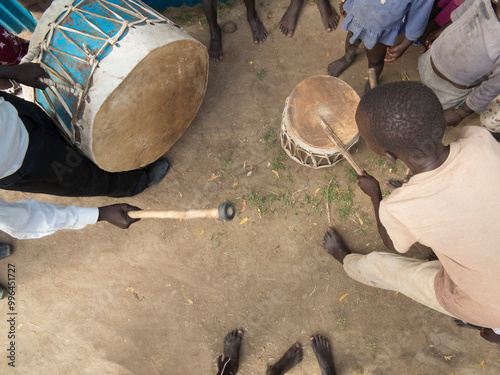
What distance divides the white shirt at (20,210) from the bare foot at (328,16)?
112 inches

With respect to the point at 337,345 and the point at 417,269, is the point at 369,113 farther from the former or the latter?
the point at 337,345

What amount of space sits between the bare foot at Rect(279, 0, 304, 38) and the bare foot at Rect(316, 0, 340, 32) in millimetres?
214

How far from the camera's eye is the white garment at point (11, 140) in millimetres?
1746

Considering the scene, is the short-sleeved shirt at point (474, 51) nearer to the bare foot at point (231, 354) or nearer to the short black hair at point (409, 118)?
the short black hair at point (409, 118)

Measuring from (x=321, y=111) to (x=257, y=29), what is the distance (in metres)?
1.55

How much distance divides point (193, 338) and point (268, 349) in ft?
2.25

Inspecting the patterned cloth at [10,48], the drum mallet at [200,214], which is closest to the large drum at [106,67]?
the drum mallet at [200,214]

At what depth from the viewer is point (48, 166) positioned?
6.78ft

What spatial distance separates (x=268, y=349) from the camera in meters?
2.88

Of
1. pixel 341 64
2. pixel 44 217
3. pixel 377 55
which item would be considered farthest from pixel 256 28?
pixel 44 217

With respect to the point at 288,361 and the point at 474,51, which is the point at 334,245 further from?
the point at 474,51

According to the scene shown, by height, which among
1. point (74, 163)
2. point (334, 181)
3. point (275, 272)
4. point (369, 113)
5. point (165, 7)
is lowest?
point (275, 272)

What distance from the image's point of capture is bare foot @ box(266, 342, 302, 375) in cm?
277

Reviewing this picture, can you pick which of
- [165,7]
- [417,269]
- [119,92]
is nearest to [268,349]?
[417,269]
